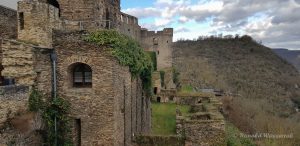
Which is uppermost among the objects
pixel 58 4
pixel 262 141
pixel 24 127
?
pixel 58 4

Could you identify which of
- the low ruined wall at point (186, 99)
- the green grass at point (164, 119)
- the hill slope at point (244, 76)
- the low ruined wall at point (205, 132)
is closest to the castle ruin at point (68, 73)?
the low ruined wall at point (205, 132)

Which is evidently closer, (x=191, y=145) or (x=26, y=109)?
(x=26, y=109)

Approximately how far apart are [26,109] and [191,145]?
8189 mm

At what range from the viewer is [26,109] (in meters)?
15.3

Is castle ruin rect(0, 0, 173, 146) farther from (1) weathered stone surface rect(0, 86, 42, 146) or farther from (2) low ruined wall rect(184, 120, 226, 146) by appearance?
(2) low ruined wall rect(184, 120, 226, 146)

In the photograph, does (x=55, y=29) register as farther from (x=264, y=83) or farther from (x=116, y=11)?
(x=264, y=83)

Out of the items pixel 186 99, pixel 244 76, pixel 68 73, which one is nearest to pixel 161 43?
pixel 186 99

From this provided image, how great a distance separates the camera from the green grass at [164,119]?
29.9 metres

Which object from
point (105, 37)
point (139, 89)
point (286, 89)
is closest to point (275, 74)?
point (286, 89)

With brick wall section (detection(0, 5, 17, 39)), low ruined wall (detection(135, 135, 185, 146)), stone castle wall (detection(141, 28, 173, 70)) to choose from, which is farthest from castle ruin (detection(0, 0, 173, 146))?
stone castle wall (detection(141, 28, 173, 70))

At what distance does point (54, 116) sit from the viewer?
1695cm

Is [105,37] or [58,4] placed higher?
[58,4]

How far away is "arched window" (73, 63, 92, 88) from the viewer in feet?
58.8

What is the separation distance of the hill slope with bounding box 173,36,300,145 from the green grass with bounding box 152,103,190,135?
9.37 metres
